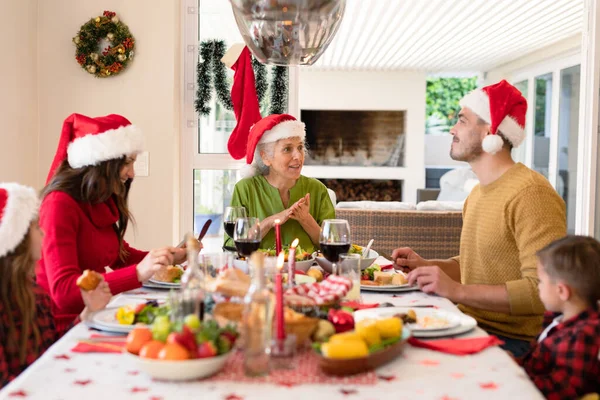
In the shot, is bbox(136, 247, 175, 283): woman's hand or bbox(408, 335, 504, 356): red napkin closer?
bbox(408, 335, 504, 356): red napkin

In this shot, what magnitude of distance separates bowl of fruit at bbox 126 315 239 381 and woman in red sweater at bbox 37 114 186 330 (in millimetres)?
670

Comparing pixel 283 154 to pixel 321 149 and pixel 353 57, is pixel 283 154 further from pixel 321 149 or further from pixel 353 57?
pixel 321 149

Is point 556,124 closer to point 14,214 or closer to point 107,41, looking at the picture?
point 107,41

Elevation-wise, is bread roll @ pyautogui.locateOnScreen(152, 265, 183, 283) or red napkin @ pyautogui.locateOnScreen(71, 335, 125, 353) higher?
bread roll @ pyautogui.locateOnScreen(152, 265, 183, 283)

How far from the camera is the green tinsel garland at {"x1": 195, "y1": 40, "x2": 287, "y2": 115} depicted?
4273mm

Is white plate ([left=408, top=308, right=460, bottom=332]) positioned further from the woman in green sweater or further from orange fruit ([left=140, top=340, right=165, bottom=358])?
the woman in green sweater

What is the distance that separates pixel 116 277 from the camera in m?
1.97

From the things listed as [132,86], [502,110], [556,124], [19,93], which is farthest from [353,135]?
[502,110]

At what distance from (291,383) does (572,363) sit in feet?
2.09

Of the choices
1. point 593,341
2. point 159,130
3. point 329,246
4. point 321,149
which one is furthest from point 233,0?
point 321,149

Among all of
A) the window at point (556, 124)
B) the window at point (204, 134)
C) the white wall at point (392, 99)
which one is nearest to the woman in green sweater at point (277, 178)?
the window at point (204, 134)

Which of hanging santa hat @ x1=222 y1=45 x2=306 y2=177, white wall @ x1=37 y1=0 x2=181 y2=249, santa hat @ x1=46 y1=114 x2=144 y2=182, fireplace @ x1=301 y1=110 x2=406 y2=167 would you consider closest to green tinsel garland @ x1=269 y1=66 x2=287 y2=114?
hanging santa hat @ x1=222 y1=45 x2=306 y2=177

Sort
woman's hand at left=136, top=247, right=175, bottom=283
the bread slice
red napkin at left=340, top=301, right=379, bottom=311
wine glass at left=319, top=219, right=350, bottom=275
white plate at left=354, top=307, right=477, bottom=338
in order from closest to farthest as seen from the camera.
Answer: white plate at left=354, top=307, right=477, bottom=338
red napkin at left=340, top=301, right=379, bottom=311
woman's hand at left=136, top=247, right=175, bottom=283
wine glass at left=319, top=219, right=350, bottom=275
the bread slice

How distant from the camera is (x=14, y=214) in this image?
172cm
